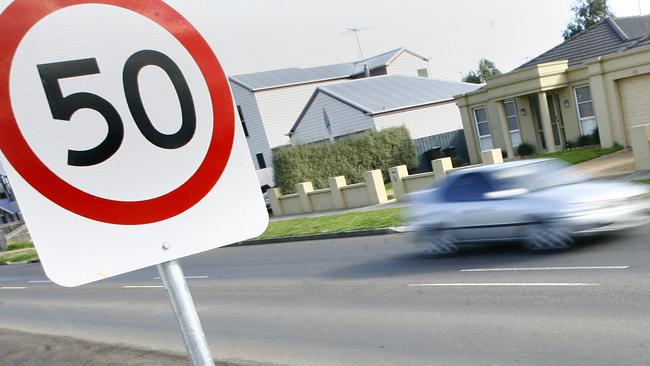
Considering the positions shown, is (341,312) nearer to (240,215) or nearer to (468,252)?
(468,252)

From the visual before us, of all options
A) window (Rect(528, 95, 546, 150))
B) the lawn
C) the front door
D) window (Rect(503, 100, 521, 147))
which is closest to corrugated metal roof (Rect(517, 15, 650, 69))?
the front door

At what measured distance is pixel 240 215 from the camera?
1907 millimetres

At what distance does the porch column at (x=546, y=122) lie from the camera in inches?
1064

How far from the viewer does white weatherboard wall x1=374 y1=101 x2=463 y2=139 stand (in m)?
35.3

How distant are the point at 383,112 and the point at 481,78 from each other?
196 ft

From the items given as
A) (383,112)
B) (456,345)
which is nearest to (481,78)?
(383,112)

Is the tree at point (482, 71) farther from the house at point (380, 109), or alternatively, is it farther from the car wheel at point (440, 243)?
the car wheel at point (440, 243)

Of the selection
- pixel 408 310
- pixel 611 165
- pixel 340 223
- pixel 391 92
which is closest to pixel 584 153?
pixel 611 165

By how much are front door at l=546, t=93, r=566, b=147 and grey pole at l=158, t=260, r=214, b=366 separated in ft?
93.9

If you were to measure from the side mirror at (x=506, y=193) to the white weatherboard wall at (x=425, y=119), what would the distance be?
23691 millimetres

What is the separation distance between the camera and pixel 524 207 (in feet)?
35.4

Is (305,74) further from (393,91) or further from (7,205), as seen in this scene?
(7,205)

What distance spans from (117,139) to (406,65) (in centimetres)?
5382

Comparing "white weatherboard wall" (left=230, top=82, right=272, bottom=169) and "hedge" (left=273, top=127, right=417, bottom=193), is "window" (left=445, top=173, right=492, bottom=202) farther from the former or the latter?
"white weatherboard wall" (left=230, top=82, right=272, bottom=169)
